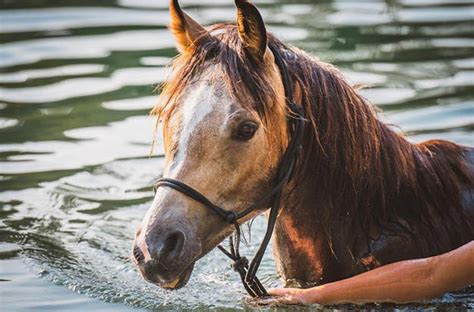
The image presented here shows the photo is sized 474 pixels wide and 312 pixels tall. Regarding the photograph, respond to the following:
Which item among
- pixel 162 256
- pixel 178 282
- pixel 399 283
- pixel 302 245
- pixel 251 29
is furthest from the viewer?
pixel 302 245

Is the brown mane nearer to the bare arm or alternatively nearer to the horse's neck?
the horse's neck

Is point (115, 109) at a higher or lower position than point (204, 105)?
lower

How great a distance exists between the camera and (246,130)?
4.28 meters

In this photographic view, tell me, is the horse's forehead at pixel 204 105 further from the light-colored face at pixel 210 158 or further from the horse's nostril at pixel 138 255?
the horse's nostril at pixel 138 255

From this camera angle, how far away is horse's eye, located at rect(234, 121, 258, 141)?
4.27 meters

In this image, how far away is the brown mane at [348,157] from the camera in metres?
4.40

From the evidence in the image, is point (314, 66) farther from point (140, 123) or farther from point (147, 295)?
point (140, 123)

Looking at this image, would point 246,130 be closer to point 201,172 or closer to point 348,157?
point 201,172

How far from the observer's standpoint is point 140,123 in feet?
28.6

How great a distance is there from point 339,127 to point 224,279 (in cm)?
156

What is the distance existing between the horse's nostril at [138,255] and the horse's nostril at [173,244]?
0.28ft

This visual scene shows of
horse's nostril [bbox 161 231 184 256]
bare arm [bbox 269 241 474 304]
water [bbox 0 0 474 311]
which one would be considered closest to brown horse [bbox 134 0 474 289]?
horse's nostril [bbox 161 231 184 256]

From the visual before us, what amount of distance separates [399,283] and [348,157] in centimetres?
62

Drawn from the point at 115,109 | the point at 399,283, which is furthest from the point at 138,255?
the point at 115,109
